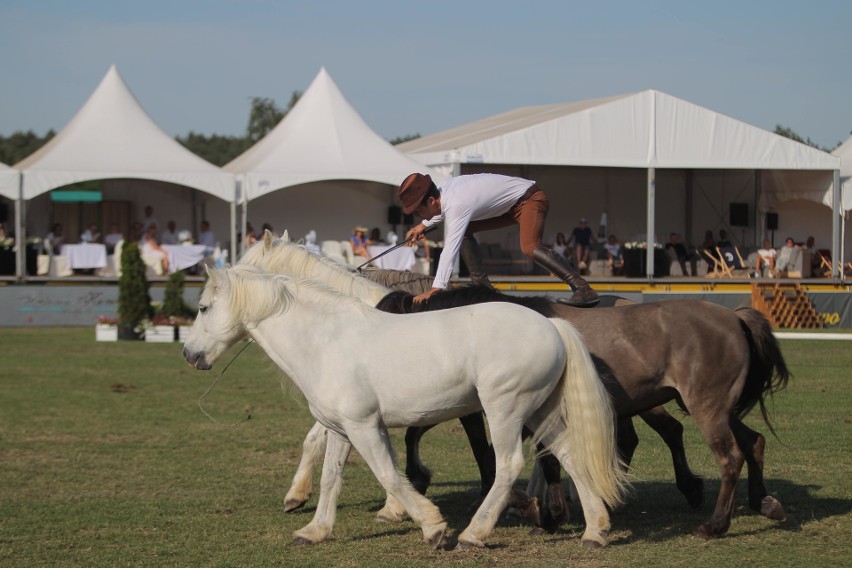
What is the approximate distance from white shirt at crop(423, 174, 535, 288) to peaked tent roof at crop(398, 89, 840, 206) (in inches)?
668

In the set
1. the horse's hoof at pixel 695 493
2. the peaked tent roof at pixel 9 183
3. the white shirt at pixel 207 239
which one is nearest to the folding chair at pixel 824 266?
the white shirt at pixel 207 239

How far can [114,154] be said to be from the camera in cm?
2417

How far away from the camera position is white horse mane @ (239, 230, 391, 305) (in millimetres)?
7188

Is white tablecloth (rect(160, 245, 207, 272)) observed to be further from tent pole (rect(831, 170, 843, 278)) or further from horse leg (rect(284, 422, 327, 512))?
horse leg (rect(284, 422, 327, 512))

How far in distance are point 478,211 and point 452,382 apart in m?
1.61

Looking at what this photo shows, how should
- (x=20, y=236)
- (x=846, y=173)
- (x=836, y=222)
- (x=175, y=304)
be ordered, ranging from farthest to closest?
(x=846, y=173) → (x=836, y=222) → (x=20, y=236) → (x=175, y=304)

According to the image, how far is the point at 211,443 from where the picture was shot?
402 inches

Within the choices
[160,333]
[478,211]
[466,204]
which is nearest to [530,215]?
[478,211]

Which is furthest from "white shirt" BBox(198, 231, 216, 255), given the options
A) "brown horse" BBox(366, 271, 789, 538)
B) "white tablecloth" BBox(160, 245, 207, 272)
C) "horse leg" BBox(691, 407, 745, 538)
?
"horse leg" BBox(691, 407, 745, 538)

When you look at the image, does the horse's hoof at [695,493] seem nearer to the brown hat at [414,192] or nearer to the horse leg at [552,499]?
the horse leg at [552,499]

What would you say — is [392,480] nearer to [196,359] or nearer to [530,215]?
[196,359]

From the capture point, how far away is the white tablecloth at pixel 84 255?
23578 millimetres

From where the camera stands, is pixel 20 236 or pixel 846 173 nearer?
pixel 20 236

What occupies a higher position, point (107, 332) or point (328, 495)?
point (328, 495)
